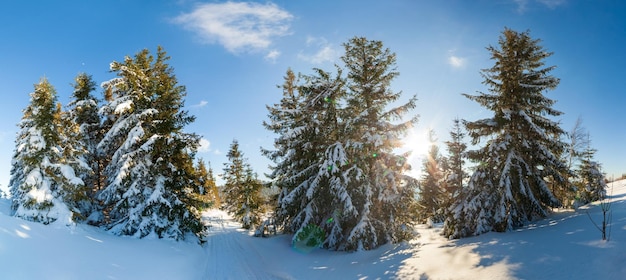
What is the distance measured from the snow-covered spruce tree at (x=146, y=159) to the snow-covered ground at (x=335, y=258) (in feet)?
4.97

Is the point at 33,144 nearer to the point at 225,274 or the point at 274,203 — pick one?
the point at 225,274

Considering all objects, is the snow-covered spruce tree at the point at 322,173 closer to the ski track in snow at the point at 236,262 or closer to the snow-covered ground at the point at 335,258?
the snow-covered ground at the point at 335,258

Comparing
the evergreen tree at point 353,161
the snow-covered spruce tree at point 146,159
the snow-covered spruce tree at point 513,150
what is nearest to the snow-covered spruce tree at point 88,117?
the snow-covered spruce tree at point 146,159

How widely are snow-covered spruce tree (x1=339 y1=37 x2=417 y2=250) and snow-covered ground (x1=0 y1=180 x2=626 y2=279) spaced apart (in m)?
1.32

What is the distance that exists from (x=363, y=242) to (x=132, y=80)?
1646cm

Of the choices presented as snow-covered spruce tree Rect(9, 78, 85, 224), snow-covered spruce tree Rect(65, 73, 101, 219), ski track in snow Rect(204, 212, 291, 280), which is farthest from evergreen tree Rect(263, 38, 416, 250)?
snow-covered spruce tree Rect(65, 73, 101, 219)

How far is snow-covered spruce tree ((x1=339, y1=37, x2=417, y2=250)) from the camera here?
15.6 m

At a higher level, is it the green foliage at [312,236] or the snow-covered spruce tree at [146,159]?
the snow-covered spruce tree at [146,159]

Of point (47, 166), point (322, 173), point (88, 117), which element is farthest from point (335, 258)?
point (88, 117)

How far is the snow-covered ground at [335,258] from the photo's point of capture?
311 inches

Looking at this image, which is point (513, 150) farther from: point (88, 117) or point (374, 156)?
point (88, 117)

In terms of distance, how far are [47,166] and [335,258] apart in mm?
15553

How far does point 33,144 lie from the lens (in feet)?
48.1

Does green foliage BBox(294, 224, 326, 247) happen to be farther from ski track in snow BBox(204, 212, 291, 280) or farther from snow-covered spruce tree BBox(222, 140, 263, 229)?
snow-covered spruce tree BBox(222, 140, 263, 229)
